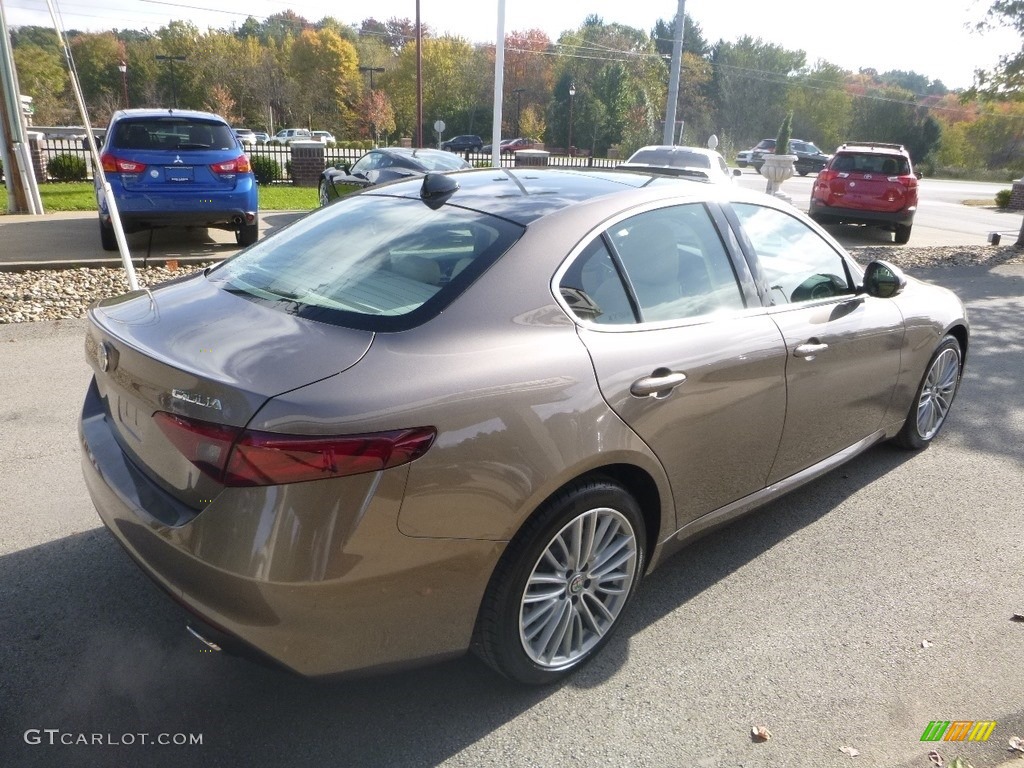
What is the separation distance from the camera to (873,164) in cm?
1616

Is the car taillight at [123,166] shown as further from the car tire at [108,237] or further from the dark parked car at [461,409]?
the dark parked car at [461,409]

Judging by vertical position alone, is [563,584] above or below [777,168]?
above

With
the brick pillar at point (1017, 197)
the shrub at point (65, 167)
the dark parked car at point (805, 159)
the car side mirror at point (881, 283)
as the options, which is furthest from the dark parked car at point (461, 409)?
the dark parked car at point (805, 159)

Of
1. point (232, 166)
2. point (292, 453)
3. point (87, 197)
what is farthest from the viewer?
point (87, 197)

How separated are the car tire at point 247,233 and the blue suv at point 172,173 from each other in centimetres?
23

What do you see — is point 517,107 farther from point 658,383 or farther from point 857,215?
point 658,383

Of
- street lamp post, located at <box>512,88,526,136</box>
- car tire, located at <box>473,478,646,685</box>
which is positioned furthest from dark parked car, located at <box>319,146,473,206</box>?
street lamp post, located at <box>512,88,526,136</box>

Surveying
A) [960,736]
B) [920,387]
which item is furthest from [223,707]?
[920,387]

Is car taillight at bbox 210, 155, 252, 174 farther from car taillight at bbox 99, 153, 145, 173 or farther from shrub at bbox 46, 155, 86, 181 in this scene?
shrub at bbox 46, 155, 86, 181

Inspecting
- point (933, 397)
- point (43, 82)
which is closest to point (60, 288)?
point (933, 397)

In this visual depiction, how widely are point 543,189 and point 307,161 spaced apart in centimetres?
1849

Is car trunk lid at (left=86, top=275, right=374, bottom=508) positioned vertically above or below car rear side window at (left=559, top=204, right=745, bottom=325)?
below

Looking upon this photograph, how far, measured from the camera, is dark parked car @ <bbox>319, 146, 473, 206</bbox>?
13250mm

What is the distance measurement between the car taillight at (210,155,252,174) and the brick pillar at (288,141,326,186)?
34.1 feet
